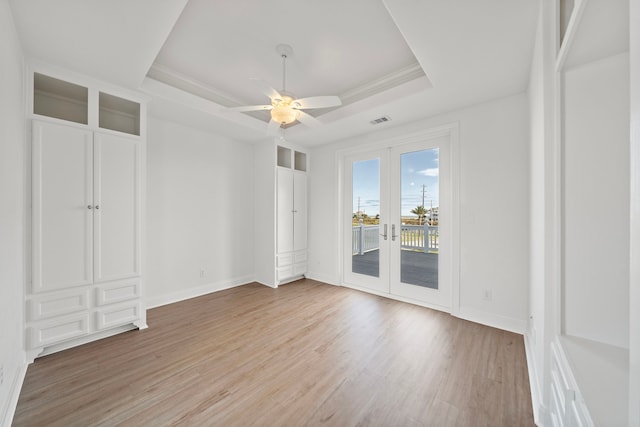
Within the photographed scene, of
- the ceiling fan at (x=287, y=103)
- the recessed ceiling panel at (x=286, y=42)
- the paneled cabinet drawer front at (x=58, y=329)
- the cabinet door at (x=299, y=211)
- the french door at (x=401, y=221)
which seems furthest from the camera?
the cabinet door at (x=299, y=211)

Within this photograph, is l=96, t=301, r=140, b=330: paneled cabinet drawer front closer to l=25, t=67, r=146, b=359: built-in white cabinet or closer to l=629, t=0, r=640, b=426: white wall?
l=25, t=67, r=146, b=359: built-in white cabinet

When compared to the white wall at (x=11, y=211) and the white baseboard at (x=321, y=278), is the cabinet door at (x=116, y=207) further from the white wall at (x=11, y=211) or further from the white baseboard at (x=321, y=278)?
the white baseboard at (x=321, y=278)

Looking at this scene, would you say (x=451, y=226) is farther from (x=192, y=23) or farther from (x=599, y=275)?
(x=192, y=23)

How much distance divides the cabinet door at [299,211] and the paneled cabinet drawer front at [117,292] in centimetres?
242

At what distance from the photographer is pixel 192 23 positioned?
221cm

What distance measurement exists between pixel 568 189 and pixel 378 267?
2873 millimetres

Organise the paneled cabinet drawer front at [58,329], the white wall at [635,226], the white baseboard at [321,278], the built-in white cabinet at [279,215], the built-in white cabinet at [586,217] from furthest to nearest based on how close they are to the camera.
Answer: the white baseboard at [321,278], the built-in white cabinet at [279,215], the paneled cabinet drawer front at [58,329], the built-in white cabinet at [586,217], the white wall at [635,226]

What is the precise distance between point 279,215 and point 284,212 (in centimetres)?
12

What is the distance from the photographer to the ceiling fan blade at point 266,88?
2119 millimetres

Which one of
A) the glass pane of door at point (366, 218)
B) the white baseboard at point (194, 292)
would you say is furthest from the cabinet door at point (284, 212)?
the glass pane of door at point (366, 218)

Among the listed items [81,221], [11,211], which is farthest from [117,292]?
[11,211]

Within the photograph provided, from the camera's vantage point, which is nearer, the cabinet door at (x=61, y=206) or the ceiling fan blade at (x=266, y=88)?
the ceiling fan blade at (x=266, y=88)

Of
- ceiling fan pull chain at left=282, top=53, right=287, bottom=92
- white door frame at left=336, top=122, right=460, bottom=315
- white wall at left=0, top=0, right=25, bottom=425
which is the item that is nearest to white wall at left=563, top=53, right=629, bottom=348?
white door frame at left=336, top=122, right=460, bottom=315

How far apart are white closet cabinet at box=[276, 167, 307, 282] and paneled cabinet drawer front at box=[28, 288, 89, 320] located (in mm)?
2445
